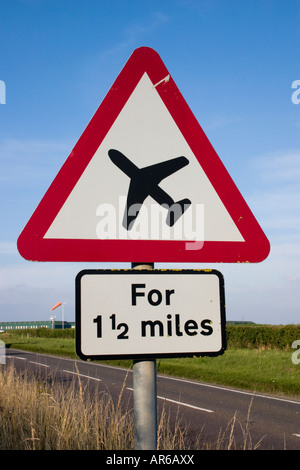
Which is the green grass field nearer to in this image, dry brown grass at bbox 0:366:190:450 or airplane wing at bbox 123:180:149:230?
dry brown grass at bbox 0:366:190:450

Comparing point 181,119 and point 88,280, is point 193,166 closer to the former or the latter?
point 181,119

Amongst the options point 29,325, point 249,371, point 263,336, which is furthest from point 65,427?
point 29,325

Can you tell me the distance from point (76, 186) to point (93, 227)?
0.20 metres

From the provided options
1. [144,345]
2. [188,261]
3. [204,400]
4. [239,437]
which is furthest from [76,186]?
[204,400]

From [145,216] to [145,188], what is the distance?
0.12 meters

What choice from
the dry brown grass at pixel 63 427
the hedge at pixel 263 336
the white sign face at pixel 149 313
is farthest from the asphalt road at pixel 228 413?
the hedge at pixel 263 336

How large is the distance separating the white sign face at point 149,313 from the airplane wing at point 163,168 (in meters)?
0.38

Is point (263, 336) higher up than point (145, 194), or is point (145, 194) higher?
point (145, 194)

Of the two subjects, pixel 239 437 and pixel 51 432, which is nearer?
pixel 51 432

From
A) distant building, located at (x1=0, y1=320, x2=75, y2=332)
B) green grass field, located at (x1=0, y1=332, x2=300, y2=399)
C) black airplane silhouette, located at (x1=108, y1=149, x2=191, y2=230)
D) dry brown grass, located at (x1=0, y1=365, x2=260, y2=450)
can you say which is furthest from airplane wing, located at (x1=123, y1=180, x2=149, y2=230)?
distant building, located at (x1=0, y1=320, x2=75, y2=332)

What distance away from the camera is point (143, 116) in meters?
2.00

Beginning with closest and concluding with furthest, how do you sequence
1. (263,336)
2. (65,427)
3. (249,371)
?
(65,427) → (249,371) → (263,336)

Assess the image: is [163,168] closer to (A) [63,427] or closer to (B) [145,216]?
(B) [145,216]

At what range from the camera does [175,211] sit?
1.87m
